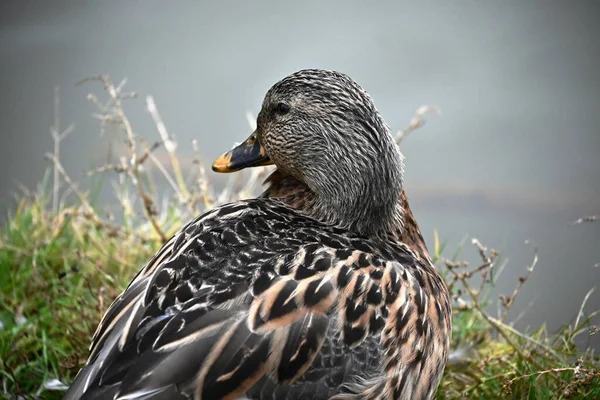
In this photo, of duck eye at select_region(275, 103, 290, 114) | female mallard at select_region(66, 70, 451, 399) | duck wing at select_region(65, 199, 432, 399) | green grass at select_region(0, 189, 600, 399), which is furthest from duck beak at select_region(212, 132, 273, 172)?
green grass at select_region(0, 189, 600, 399)

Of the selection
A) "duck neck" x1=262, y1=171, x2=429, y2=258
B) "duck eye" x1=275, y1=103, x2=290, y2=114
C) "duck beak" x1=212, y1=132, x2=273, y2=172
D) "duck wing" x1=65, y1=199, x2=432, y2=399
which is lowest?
"duck wing" x1=65, y1=199, x2=432, y2=399

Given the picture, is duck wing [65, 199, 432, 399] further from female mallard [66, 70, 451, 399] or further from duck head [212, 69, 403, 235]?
duck head [212, 69, 403, 235]

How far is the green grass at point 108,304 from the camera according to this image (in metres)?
3.26

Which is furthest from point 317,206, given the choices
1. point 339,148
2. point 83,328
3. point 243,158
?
point 83,328

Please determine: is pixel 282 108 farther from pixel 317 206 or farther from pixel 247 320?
pixel 247 320

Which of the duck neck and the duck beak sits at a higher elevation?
the duck beak

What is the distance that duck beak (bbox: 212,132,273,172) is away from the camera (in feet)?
9.87

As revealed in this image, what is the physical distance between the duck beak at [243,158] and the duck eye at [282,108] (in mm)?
182

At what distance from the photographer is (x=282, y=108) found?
2.88 metres

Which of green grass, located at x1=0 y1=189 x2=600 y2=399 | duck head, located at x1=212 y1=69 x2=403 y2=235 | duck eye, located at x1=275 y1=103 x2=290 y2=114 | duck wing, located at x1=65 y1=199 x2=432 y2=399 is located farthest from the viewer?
green grass, located at x1=0 y1=189 x2=600 y2=399

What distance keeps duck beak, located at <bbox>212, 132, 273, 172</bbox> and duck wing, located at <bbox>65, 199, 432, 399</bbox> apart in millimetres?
479

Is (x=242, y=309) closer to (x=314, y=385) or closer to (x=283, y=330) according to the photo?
(x=283, y=330)

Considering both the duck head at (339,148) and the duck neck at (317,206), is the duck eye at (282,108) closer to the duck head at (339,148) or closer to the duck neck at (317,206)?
the duck head at (339,148)

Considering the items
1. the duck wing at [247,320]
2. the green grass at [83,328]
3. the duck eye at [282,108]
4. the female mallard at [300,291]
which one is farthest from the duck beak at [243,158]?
the green grass at [83,328]
